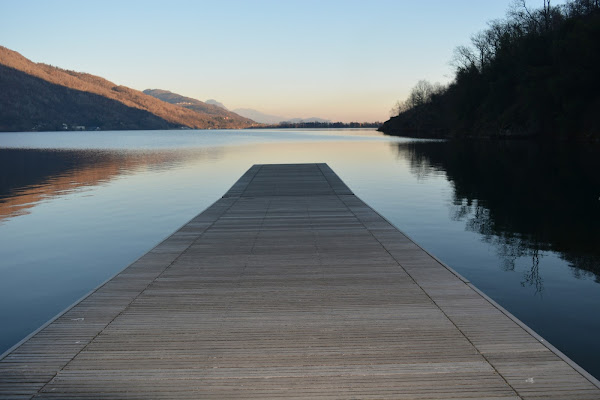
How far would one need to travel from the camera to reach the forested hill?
53.1m

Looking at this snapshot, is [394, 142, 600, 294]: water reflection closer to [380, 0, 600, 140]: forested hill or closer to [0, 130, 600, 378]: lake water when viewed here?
[0, 130, 600, 378]: lake water

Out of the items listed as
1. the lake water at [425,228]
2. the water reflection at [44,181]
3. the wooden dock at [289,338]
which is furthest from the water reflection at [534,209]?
the water reflection at [44,181]

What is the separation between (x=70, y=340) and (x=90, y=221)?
13563 mm

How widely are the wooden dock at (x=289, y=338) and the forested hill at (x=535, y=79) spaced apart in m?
54.9

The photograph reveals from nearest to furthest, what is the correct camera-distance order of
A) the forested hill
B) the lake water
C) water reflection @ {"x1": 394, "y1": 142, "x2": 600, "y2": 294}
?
the lake water
water reflection @ {"x1": 394, "y1": 142, "x2": 600, "y2": 294}
the forested hill

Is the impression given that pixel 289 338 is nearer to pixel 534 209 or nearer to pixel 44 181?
pixel 534 209

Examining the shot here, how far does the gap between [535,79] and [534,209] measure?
1961 inches

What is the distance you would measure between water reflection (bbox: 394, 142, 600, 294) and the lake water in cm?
5

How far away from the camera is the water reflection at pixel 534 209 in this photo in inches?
479

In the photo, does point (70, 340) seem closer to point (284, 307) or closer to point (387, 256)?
point (284, 307)

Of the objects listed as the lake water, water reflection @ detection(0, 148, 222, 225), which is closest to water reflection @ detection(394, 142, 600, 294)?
the lake water

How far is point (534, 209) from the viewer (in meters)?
18.2

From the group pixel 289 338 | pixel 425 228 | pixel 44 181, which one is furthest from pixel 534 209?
pixel 44 181

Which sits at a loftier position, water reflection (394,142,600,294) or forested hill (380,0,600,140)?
forested hill (380,0,600,140)
